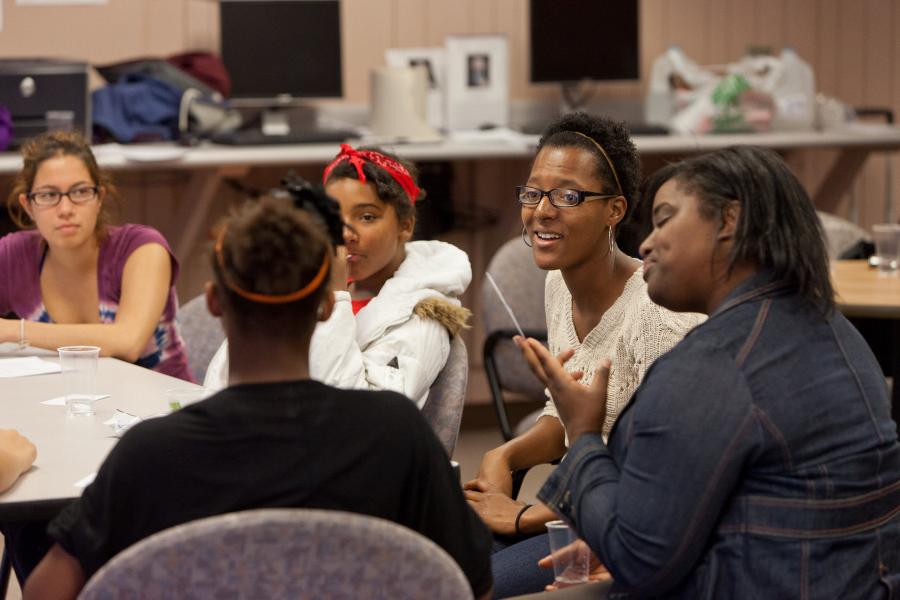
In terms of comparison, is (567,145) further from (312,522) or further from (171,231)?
(171,231)

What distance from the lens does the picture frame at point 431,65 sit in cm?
470

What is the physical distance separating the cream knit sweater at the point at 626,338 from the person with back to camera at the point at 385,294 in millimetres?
223

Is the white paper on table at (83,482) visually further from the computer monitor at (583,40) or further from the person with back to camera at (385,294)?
the computer monitor at (583,40)

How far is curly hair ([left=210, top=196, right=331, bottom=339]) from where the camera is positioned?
1.33m

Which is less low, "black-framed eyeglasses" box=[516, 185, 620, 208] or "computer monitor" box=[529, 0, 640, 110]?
"computer monitor" box=[529, 0, 640, 110]

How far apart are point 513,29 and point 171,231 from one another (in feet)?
5.02

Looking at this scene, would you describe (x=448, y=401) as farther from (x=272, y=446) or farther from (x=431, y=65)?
(x=431, y=65)

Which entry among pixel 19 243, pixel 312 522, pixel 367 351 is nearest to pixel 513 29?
pixel 19 243

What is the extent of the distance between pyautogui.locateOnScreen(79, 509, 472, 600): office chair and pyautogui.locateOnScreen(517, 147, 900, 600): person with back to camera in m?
0.37

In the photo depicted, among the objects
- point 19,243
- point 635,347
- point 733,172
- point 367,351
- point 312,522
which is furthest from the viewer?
point 19,243

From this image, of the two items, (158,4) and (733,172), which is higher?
(158,4)

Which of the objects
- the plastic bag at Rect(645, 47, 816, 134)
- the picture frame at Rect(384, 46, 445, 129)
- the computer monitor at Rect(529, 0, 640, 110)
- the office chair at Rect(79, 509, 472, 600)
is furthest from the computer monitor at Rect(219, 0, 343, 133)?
the office chair at Rect(79, 509, 472, 600)

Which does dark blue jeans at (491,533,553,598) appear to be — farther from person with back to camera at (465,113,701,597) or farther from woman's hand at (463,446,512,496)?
woman's hand at (463,446,512,496)

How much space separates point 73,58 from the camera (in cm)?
445
